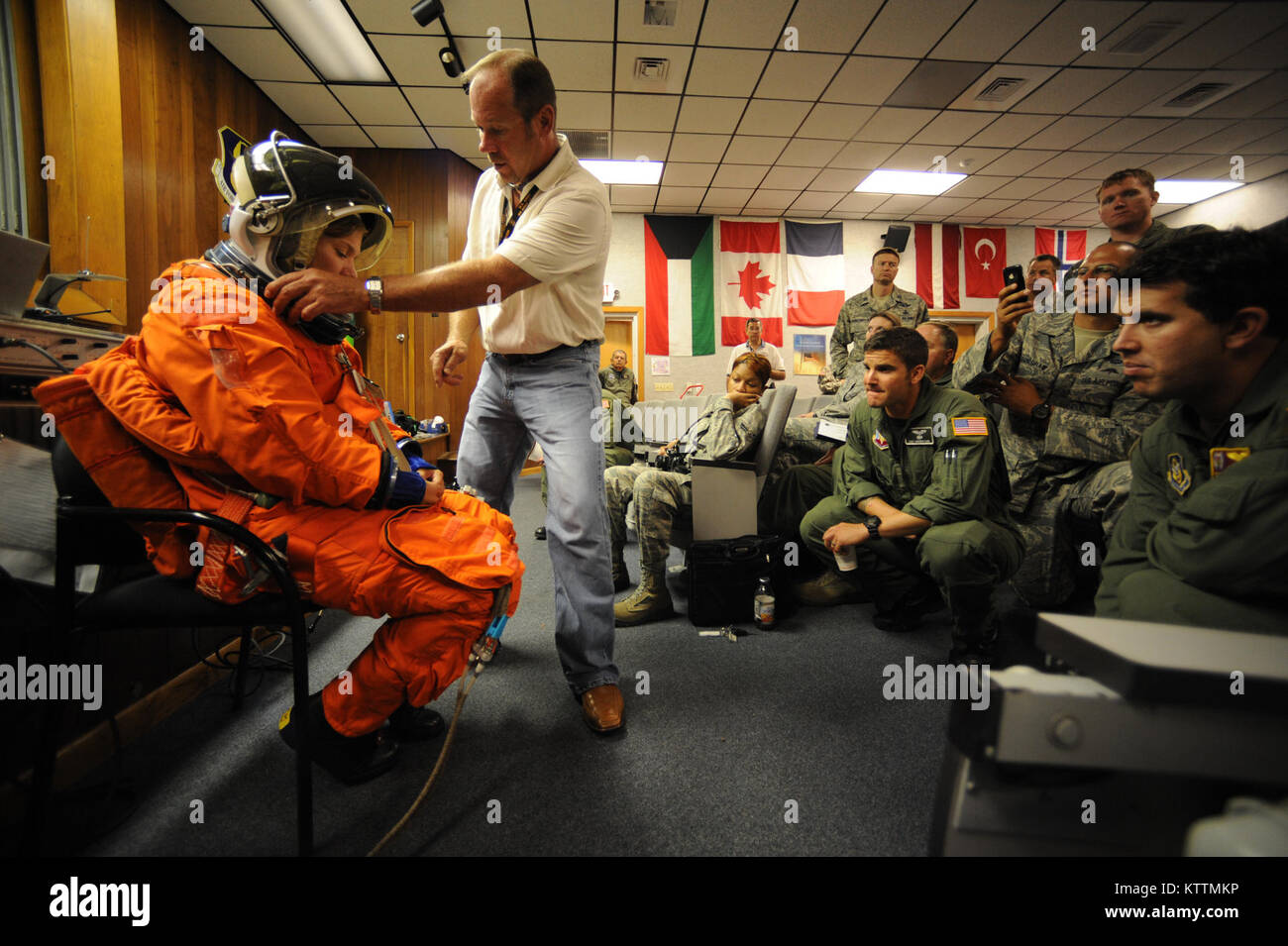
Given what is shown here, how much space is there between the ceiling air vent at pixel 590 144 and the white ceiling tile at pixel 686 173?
0.67 metres

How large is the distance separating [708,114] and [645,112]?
20.8 inches

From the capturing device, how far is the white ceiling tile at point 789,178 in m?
5.25

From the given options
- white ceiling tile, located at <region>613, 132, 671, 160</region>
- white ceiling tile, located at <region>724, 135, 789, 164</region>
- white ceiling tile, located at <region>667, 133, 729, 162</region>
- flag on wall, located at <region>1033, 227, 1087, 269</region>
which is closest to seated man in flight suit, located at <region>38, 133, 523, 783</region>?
white ceiling tile, located at <region>613, 132, 671, 160</region>

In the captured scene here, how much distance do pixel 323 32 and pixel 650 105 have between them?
2.33 meters

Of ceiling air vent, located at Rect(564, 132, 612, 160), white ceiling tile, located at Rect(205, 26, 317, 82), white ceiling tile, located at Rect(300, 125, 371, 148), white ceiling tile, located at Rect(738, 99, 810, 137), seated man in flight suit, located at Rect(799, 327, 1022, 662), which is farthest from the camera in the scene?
white ceiling tile, located at Rect(300, 125, 371, 148)

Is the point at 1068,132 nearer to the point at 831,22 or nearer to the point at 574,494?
the point at 831,22

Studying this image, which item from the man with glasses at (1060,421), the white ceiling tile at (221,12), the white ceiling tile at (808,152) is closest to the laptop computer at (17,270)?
the man with glasses at (1060,421)

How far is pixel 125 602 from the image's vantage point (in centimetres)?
84

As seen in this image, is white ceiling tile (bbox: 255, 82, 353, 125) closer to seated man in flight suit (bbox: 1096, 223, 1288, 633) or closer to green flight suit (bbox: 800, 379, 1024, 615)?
green flight suit (bbox: 800, 379, 1024, 615)

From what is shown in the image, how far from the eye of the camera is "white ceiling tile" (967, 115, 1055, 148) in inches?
171

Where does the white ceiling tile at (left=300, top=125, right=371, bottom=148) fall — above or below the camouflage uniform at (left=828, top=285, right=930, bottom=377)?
above

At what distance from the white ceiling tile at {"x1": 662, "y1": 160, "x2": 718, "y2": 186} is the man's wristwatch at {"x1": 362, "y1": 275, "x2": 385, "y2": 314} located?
5.02m

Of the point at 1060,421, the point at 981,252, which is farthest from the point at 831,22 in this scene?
the point at 981,252
